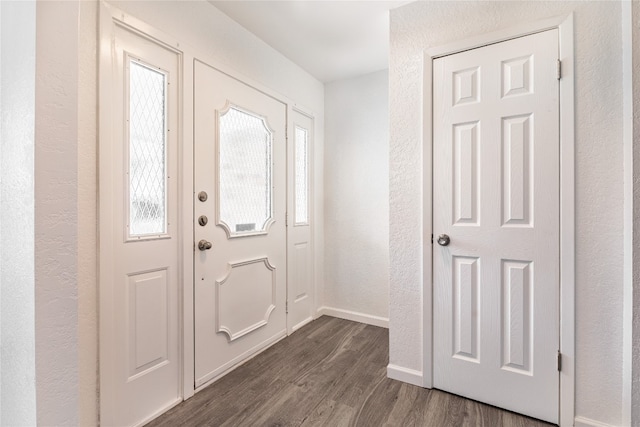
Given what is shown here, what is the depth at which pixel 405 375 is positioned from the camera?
193cm

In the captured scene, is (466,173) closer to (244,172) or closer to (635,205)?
(635,205)

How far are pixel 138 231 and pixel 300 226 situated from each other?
1.46 m

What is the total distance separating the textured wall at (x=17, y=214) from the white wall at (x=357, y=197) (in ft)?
7.80

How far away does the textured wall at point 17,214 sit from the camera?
0.92 meters

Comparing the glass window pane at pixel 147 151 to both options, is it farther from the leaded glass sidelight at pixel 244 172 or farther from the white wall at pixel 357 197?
the white wall at pixel 357 197

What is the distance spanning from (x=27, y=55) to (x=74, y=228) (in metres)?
0.54

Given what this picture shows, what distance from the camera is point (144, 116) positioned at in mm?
1579

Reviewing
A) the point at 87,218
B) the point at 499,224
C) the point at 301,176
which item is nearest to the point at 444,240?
the point at 499,224

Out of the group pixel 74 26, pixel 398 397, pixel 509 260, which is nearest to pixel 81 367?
pixel 74 26

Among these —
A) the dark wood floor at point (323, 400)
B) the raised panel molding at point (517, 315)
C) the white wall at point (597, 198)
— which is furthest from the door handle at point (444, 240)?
the dark wood floor at point (323, 400)

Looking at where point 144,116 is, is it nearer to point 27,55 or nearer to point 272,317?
point 27,55

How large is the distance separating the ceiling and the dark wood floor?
7.83 ft

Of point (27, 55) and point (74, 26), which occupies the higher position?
point (74, 26)

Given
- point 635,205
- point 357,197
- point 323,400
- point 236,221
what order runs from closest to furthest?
point 635,205
point 323,400
point 236,221
point 357,197
